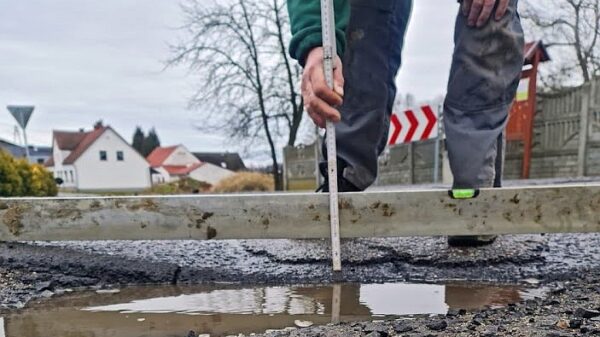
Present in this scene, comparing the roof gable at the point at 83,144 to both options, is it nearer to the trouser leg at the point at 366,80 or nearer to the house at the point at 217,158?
the house at the point at 217,158

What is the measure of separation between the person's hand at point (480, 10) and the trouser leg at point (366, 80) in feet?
1.15

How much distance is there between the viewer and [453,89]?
2.03 meters

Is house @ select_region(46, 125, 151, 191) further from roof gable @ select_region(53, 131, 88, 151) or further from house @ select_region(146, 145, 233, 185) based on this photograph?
house @ select_region(146, 145, 233, 185)

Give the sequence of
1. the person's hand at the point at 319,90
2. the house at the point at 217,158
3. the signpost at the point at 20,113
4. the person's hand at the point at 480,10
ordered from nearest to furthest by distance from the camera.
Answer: the person's hand at the point at 319,90 < the person's hand at the point at 480,10 < the signpost at the point at 20,113 < the house at the point at 217,158

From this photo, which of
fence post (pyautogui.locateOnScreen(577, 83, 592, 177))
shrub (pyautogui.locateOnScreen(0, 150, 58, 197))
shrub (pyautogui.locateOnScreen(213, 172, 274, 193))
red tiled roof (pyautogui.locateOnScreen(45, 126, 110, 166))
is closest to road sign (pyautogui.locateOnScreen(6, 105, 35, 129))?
shrub (pyautogui.locateOnScreen(0, 150, 58, 197))

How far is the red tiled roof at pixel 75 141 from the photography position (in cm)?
4012

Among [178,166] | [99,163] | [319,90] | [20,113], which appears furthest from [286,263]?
[178,166]

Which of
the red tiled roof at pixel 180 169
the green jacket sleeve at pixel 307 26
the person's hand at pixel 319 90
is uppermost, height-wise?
the green jacket sleeve at pixel 307 26

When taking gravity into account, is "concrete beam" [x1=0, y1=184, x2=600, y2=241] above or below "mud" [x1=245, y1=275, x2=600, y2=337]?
above

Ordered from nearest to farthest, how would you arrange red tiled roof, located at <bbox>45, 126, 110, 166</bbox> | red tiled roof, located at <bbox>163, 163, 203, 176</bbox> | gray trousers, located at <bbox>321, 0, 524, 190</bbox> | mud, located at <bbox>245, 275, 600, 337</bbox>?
mud, located at <bbox>245, 275, 600, 337</bbox>, gray trousers, located at <bbox>321, 0, 524, 190</bbox>, red tiled roof, located at <bbox>45, 126, 110, 166</bbox>, red tiled roof, located at <bbox>163, 163, 203, 176</bbox>

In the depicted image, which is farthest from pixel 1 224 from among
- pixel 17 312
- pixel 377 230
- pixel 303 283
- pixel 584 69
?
pixel 584 69

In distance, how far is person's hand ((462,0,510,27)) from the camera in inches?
70.6

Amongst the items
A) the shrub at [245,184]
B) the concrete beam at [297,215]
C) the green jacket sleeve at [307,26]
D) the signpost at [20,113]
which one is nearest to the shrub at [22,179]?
the signpost at [20,113]

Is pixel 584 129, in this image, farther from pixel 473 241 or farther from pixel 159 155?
pixel 159 155
